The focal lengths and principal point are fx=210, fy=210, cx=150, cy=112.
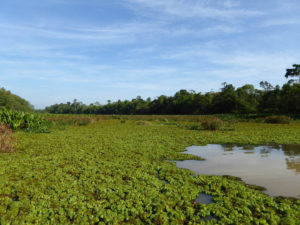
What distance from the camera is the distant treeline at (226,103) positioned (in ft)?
128

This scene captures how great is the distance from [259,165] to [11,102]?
69.8 m

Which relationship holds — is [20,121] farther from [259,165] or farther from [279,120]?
[279,120]

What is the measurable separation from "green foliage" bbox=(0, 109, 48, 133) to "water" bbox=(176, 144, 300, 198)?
47.8ft

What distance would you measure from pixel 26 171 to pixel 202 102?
205 ft

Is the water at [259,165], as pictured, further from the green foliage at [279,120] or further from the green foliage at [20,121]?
the green foliage at [279,120]

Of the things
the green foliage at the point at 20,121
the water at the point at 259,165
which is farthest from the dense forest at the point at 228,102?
the green foliage at the point at 20,121

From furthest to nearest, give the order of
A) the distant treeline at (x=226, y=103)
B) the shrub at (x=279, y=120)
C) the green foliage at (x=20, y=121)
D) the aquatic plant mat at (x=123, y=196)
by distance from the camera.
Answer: the distant treeline at (x=226, y=103) < the shrub at (x=279, y=120) < the green foliage at (x=20, y=121) < the aquatic plant mat at (x=123, y=196)

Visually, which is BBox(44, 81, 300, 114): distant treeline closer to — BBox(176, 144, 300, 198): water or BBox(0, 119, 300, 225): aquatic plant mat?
BBox(176, 144, 300, 198): water

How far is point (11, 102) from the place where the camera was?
2419 inches

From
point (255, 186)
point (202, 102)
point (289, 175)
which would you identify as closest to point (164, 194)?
point (255, 186)

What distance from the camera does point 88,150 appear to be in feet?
34.7

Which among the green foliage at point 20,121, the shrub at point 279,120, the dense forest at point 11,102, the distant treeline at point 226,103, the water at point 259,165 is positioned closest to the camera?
the water at point 259,165

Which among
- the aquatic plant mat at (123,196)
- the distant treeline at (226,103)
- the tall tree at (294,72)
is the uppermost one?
the tall tree at (294,72)

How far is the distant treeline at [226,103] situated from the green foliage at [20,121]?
3830 centimetres
